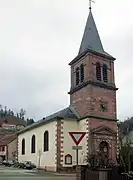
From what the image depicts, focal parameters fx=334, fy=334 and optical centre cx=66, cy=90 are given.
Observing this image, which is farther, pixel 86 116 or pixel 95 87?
pixel 95 87

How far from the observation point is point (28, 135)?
173 ft

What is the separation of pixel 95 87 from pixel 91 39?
7.97 m

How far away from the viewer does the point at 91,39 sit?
46.1m

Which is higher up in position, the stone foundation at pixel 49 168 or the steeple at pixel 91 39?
the steeple at pixel 91 39

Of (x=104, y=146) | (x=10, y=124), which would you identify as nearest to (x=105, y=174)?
(x=104, y=146)

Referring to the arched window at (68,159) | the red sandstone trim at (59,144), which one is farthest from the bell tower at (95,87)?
the arched window at (68,159)

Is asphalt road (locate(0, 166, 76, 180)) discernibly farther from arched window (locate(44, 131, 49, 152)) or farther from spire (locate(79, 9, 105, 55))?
spire (locate(79, 9, 105, 55))

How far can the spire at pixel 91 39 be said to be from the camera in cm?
4506

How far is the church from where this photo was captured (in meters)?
39.9

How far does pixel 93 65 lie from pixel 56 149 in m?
11.6

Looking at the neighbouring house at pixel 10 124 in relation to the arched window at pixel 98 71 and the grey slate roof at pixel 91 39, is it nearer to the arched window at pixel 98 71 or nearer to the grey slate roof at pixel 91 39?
the grey slate roof at pixel 91 39

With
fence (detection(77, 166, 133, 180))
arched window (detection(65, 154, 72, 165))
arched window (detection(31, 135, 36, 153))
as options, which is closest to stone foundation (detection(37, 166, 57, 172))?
arched window (detection(65, 154, 72, 165))

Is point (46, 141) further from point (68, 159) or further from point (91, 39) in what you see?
point (91, 39)

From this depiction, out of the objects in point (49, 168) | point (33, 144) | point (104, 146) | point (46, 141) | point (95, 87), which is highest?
point (95, 87)
